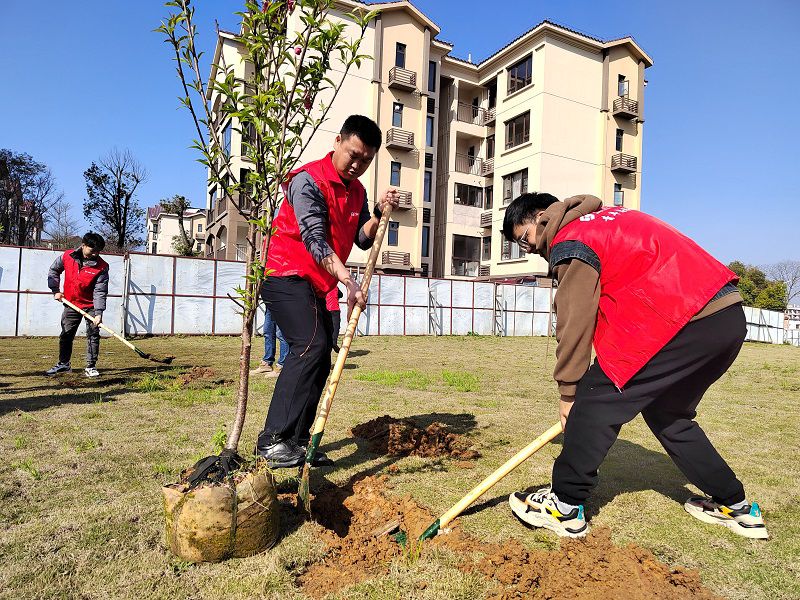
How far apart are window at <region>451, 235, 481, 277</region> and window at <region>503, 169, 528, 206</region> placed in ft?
11.5

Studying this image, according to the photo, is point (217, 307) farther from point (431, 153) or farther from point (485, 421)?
point (431, 153)

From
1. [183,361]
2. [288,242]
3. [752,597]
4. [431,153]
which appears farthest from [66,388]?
[431,153]

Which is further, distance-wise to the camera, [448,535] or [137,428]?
[137,428]

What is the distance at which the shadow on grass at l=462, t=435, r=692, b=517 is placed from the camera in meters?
3.21

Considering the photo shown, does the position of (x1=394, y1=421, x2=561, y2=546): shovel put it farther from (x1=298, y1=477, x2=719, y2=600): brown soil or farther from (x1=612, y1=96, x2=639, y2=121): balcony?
(x1=612, y1=96, x2=639, y2=121): balcony

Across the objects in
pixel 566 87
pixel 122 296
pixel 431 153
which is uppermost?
pixel 566 87

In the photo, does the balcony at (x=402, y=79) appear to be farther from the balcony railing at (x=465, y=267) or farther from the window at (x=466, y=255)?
the balcony railing at (x=465, y=267)

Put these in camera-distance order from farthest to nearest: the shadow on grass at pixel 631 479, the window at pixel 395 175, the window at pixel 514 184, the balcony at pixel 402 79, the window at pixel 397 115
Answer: the window at pixel 514 184 → the window at pixel 395 175 → the window at pixel 397 115 → the balcony at pixel 402 79 → the shadow on grass at pixel 631 479

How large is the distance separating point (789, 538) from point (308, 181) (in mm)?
3444

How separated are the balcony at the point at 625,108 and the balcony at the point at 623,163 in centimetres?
241

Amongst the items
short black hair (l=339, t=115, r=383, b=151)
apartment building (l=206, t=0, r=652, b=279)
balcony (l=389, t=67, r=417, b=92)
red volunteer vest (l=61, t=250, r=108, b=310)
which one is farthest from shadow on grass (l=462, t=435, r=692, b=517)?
balcony (l=389, t=67, r=417, b=92)

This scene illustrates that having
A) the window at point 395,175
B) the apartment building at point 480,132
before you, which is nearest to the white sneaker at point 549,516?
the apartment building at point 480,132

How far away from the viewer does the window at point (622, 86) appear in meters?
30.4

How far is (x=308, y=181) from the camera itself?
330cm
